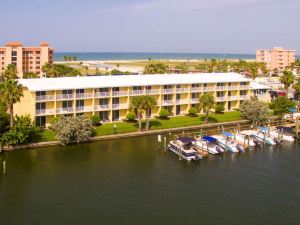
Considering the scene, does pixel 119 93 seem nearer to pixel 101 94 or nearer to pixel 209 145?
pixel 101 94

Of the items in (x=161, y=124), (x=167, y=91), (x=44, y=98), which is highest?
(x=167, y=91)

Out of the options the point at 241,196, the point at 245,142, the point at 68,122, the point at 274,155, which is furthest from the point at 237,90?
the point at 241,196

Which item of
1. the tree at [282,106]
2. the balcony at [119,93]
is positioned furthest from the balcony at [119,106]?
the tree at [282,106]

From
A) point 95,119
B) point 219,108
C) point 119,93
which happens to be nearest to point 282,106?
point 219,108

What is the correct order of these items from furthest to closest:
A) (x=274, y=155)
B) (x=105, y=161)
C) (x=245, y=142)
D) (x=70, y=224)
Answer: (x=245, y=142)
(x=274, y=155)
(x=105, y=161)
(x=70, y=224)

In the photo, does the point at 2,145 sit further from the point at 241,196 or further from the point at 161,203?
the point at 241,196

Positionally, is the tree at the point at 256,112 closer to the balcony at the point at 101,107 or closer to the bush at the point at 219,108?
the bush at the point at 219,108

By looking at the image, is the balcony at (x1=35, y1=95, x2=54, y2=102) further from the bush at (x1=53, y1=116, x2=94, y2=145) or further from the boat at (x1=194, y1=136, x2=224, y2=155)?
the boat at (x1=194, y1=136, x2=224, y2=155)
